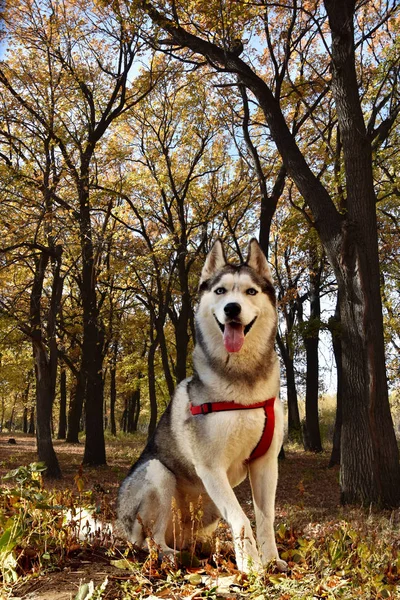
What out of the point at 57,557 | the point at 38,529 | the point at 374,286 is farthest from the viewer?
the point at 374,286

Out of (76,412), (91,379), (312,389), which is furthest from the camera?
(76,412)

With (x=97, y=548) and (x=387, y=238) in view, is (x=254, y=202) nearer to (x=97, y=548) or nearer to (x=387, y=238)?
(x=387, y=238)

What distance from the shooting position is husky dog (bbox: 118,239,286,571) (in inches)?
143

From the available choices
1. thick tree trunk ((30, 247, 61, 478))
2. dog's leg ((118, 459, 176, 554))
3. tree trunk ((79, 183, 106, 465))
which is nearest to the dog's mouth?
dog's leg ((118, 459, 176, 554))

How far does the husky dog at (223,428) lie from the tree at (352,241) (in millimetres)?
5402

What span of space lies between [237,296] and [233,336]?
286mm

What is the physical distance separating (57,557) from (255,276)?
8.03ft

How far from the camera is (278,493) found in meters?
12.2

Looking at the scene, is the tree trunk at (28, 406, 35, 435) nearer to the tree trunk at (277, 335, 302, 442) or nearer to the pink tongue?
the tree trunk at (277, 335, 302, 442)

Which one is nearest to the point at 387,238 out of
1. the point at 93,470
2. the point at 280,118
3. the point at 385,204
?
the point at 385,204

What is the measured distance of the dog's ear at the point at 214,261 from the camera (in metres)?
4.13

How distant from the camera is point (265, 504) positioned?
3758mm

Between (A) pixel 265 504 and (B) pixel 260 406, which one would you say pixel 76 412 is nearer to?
(A) pixel 265 504

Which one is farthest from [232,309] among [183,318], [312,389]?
[312,389]
